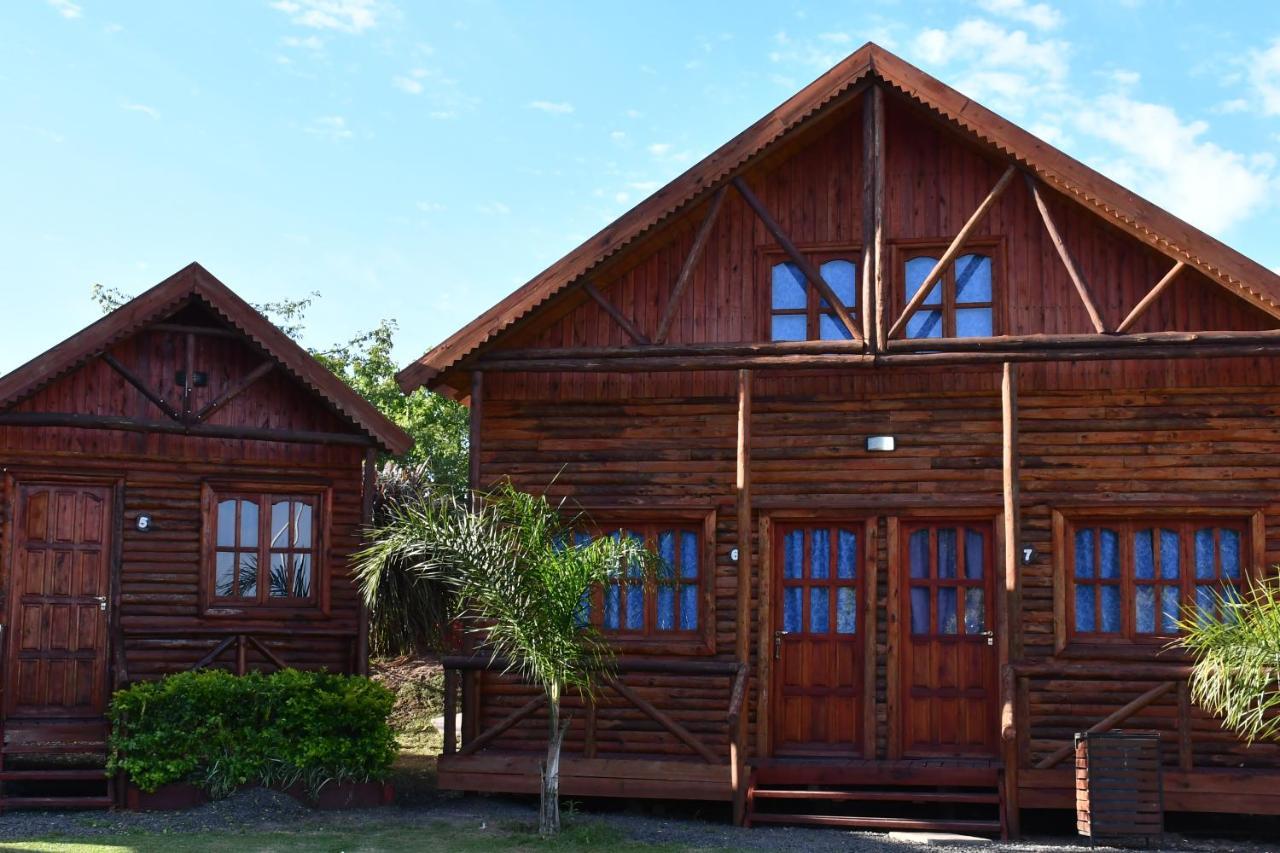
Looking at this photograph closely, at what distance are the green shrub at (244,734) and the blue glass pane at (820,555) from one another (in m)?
4.28

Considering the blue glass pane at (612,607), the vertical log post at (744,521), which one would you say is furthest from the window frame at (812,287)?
the blue glass pane at (612,607)

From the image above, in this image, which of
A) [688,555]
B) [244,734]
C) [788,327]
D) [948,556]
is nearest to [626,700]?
[688,555]

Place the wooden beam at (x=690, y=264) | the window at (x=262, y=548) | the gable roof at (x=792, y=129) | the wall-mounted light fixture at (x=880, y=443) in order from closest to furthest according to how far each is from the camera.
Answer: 1. the gable roof at (x=792, y=129)
2. the wooden beam at (x=690, y=264)
3. the wall-mounted light fixture at (x=880, y=443)
4. the window at (x=262, y=548)

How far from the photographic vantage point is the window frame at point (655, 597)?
14148mm

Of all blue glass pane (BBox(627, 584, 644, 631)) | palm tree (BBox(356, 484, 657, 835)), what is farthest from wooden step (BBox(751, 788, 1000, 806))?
palm tree (BBox(356, 484, 657, 835))

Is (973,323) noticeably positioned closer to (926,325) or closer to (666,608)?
(926,325)

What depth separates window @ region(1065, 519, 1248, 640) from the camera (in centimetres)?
1370

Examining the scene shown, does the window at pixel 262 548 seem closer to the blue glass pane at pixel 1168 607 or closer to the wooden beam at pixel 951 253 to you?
the wooden beam at pixel 951 253

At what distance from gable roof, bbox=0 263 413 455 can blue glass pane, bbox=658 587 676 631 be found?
310 cm

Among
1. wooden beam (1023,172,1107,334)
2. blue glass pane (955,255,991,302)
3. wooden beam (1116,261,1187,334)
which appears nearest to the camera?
wooden beam (1116,261,1187,334)

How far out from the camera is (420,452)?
3052 centimetres

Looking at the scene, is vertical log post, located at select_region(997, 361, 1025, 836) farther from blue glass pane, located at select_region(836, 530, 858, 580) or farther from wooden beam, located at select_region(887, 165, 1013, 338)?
blue glass pane, located at select_region(836, 530, 858, 580)

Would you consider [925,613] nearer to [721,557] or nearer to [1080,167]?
[721,557]

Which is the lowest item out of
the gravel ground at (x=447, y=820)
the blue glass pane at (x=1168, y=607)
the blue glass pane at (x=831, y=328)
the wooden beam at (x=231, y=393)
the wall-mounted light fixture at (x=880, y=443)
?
the gravel ground at (x=447, y=820)
